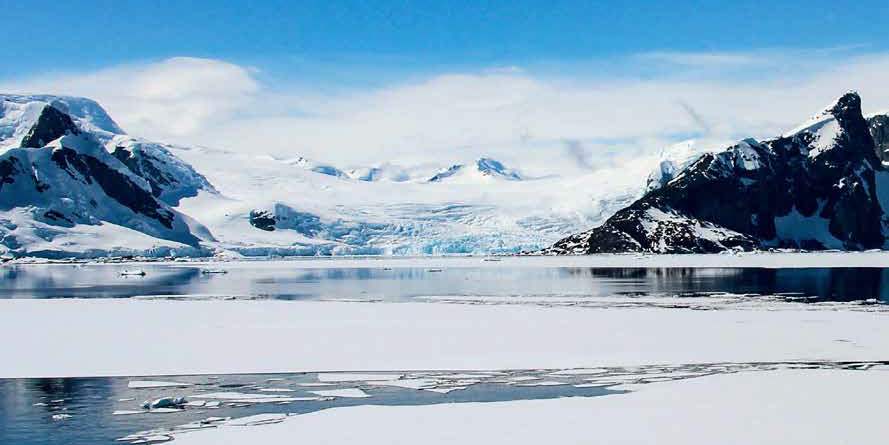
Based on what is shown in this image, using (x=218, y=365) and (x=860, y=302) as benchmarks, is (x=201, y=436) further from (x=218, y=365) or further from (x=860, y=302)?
(x=860, y=302)

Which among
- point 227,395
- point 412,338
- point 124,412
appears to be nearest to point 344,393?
point 227,395

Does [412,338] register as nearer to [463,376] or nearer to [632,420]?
[463,376]

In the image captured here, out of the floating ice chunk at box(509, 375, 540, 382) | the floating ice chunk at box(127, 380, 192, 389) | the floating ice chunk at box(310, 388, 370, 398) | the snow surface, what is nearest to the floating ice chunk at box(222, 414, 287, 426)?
the floating ice chunk at box(310, 388, 370, 398)

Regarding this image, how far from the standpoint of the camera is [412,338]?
3772 cm

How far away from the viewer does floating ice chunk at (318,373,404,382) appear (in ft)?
91.3

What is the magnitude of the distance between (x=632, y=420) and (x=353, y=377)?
32.4ft

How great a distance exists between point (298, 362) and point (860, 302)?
3669 centimetres

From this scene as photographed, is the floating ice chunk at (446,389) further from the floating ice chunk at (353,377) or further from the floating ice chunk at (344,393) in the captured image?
the floating ice chunk at (353,377)

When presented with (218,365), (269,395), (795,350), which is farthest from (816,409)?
(218,365)

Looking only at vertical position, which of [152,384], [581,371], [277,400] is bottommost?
[581,371]

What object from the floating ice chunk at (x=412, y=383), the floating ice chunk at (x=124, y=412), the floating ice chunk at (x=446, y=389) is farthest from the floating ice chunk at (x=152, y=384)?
the floating ice chunk at (x=446, y=389)

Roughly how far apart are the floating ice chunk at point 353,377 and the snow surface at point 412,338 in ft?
3.90

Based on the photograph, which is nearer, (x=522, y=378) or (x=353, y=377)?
(x=522, y=378)

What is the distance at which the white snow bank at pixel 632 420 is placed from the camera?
19.8 meters
